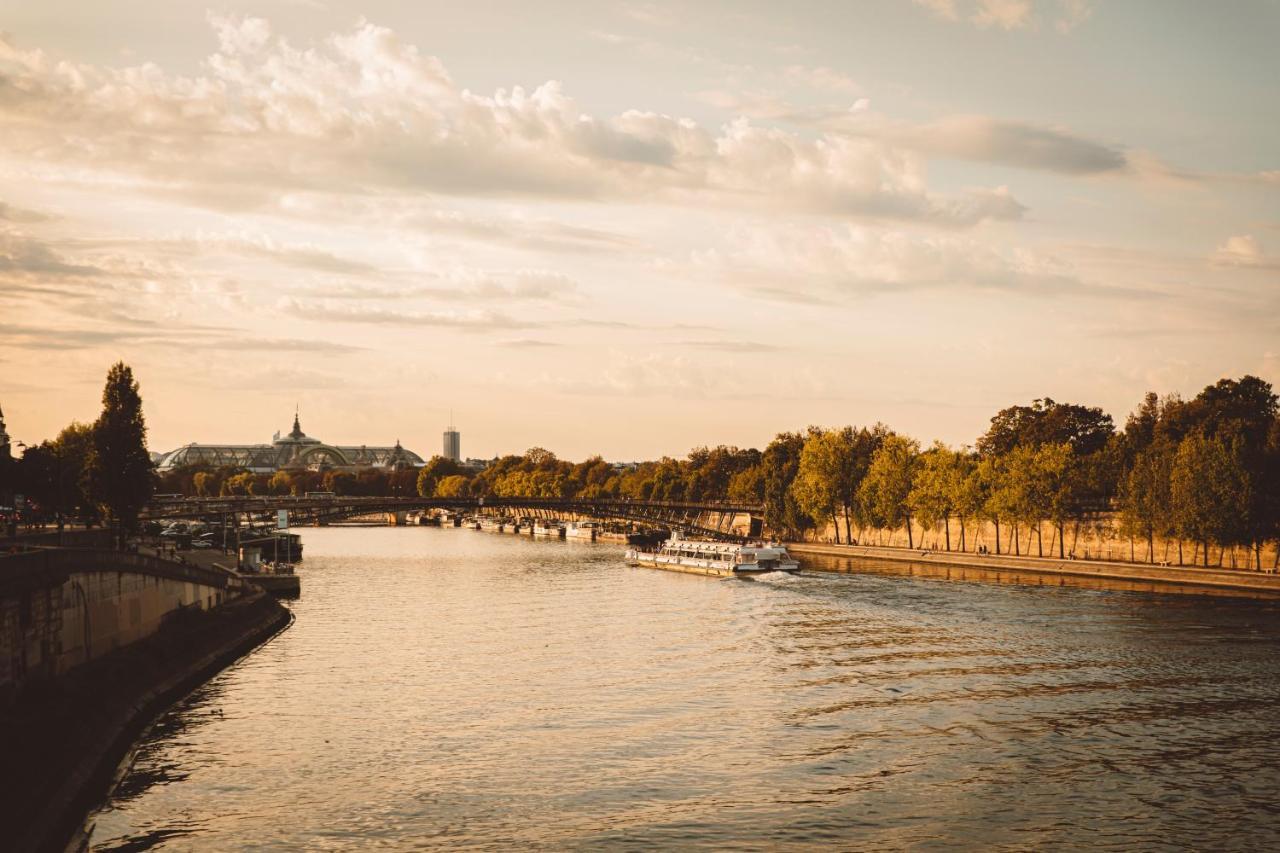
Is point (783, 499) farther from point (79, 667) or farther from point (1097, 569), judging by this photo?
point (79, 667)

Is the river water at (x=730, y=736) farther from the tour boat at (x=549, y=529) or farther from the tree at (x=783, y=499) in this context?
the tour boat at (x=549, y=529)

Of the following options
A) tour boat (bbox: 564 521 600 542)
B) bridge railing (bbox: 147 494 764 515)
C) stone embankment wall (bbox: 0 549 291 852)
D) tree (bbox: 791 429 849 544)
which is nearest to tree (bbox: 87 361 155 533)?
bridge railing (bbox: 147 494 764 515)

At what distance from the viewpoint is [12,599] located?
30.9m

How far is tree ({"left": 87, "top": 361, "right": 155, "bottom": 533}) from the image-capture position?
7569cm

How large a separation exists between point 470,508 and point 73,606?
354 ft

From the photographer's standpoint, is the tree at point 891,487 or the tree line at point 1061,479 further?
the tree at point 891,487

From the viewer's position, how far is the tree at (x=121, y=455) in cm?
7569

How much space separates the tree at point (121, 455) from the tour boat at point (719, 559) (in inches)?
1694

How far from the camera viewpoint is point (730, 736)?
35.4 metres

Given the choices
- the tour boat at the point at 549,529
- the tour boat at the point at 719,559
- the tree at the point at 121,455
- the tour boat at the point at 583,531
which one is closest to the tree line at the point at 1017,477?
the tree at the point at 121,455

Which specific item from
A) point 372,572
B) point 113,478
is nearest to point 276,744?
point 113,478

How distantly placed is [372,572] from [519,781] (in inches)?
2838

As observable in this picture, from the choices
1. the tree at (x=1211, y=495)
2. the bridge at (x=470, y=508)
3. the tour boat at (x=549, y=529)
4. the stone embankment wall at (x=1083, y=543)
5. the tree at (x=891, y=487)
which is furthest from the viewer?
the tour boat at (x=549, y=529)

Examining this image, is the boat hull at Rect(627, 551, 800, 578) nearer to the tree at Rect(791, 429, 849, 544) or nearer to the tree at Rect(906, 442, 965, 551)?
the tree at Rect(906, 442, 965, 551)
